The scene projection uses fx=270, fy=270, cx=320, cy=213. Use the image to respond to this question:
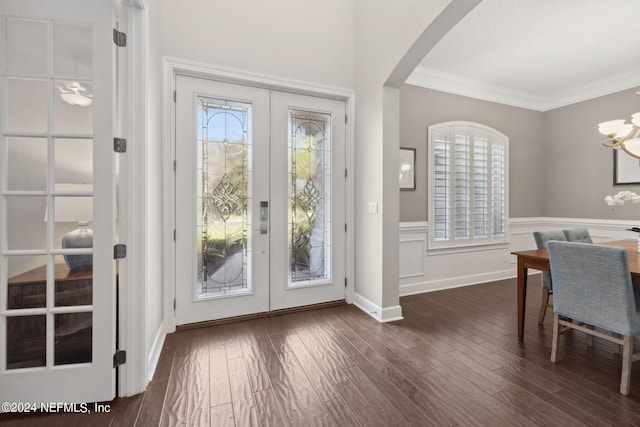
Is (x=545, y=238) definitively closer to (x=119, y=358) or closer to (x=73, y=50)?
(x=119, y=358)

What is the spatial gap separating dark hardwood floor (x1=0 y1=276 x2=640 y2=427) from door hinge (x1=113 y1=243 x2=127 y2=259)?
89 cm

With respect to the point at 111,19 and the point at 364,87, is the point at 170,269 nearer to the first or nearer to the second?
the point at 111,19

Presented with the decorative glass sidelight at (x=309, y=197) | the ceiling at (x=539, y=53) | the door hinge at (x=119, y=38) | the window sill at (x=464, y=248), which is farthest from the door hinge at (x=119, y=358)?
the ceiling at (x=539, y=53)

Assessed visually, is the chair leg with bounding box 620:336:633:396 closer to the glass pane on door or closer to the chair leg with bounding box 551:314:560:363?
the chair leg with bounding box 551:314:560:363

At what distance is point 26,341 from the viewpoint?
5.13ft

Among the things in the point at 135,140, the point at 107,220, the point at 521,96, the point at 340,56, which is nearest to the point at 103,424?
the point at 107,220

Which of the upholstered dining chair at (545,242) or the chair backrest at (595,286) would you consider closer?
the chair backrest at (595,286)

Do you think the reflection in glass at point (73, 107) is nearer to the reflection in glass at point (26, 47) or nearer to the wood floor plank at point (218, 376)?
the reflection in glass at point (26, 47)

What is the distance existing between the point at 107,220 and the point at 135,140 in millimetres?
527

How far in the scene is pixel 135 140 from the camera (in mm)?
1721

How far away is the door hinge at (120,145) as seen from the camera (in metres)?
1.66

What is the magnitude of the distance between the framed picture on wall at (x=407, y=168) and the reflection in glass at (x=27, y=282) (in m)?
3.45

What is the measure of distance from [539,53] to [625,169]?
2.17 metres

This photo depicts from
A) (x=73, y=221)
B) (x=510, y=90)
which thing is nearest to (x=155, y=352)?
(x=73, y=221)
